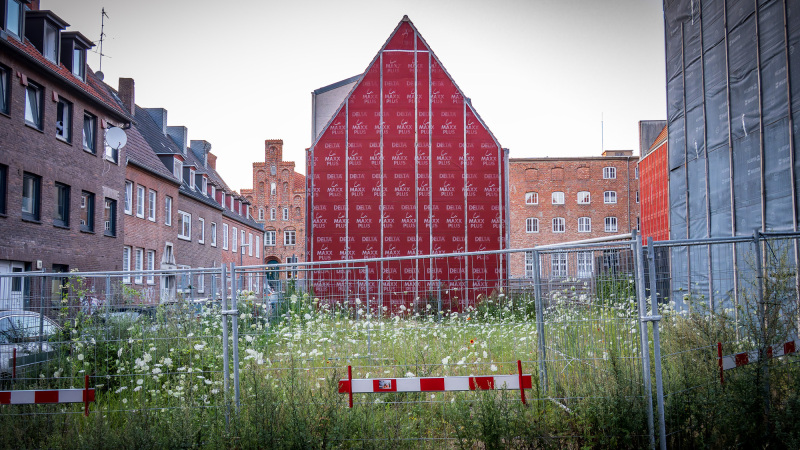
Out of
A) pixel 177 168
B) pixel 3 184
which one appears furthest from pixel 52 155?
pixel 177 168

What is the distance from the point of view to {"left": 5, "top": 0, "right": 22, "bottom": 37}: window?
2050cm

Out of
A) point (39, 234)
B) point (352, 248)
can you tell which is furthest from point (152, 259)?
point (352, 248)

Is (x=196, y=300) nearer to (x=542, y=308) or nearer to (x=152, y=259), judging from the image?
(x=542, y=308)

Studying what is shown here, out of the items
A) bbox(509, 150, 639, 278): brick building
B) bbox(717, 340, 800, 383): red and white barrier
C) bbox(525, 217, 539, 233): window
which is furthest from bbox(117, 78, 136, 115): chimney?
bbox(717, 340, 800, 383): red and white barrier

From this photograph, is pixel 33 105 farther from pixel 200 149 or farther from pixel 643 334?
pixel 200 149

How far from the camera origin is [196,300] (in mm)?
6609

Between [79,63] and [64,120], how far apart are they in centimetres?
353

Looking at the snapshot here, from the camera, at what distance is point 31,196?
20.9 m

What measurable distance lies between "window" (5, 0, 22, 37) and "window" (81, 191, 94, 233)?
6.22 m

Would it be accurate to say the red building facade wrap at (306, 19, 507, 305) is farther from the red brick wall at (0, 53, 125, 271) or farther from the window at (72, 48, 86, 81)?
the window at (72, 48, 86, 81)

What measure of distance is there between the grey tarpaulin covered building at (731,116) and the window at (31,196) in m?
19.4

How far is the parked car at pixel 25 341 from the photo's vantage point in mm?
6820

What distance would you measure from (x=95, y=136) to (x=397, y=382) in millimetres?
23567

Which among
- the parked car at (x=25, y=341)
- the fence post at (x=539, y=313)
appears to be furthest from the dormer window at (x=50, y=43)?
the fence post at (x=539, y=313)
